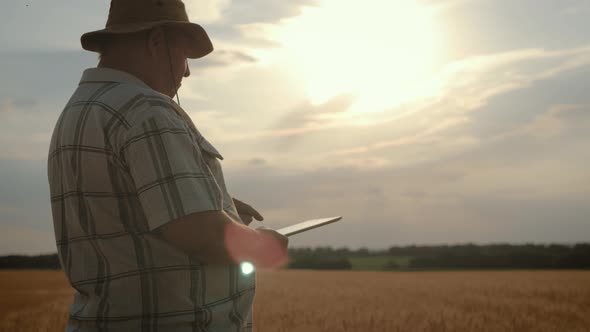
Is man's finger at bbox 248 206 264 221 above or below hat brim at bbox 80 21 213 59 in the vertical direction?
below

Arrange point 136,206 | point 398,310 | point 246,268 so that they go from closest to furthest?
point 136,206 < point 246,268 < point 398,310

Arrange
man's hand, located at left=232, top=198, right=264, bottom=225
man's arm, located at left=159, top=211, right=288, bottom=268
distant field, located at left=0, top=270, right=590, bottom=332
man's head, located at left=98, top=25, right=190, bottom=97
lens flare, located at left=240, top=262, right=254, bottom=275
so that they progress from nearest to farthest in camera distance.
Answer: man's arm, located at left=159, top=211, right=288, bottom=268
lens flare, located at left=240, top=262, right=254, bottom=275
man's head, located at left=98, top=25, right=190, bottom=97
man's hand, located at left=232, top=198, right=264, bottom=225
distant field, located at left=0, top=270, right=590, bottom=332

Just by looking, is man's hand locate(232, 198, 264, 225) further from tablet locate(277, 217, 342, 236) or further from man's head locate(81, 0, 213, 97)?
man's head locate(81, 0, 213, 97)

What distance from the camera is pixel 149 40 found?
2201mm

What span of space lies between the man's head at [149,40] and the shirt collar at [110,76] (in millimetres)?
45

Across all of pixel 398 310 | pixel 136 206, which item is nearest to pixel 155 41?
pixel 136 206

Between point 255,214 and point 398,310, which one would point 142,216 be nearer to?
point 255,214

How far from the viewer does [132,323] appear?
6.49ft

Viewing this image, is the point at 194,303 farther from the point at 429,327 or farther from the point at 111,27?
the point at 429,327

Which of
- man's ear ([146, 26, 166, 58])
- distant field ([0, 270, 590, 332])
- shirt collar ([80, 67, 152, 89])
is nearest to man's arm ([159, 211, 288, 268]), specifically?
shirt collar ([80, 67, 152, 89])

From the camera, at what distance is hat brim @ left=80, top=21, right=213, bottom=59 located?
2.16 meters

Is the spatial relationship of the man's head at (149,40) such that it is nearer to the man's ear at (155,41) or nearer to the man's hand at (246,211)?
the man's ear at (155,41)

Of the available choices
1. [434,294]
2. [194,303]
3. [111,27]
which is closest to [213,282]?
[194,303]

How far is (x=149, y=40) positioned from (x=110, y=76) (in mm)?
190
